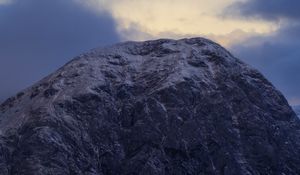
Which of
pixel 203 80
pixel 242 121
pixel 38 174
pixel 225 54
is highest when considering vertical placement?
pixel 225 54

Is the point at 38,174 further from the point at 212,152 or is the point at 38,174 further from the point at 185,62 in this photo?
the point at 185,62

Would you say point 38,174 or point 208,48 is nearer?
point 38,174

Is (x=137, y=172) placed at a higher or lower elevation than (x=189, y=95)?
lower

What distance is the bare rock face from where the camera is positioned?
119ft

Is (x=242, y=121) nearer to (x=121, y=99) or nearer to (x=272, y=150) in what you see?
(x=272, y=150)

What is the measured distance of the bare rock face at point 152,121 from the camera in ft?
119

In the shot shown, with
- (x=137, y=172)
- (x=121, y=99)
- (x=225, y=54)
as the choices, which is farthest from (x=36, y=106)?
(x=225, y=54)

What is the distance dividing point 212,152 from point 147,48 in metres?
11.3

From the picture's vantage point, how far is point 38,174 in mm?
34281

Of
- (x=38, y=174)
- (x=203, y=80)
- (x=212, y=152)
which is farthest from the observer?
(x=203, y=80)

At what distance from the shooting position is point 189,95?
3953 cm

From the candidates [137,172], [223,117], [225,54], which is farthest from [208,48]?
[137,172]

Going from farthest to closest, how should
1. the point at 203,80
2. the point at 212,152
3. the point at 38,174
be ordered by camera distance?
the point at 203,80
the point at 212,152
the point at 38,174

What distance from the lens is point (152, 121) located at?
3797 cm
